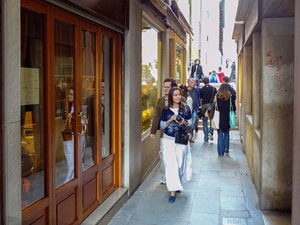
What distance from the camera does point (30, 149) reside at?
4.11m

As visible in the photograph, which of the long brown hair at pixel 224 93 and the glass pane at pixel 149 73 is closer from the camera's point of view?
the glass pane at pixel 149 73

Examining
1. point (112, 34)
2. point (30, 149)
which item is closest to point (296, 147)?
point (30, 149)

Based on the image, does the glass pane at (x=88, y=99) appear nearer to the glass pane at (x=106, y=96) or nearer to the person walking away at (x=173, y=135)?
the glass pane at (x=106, y=96)

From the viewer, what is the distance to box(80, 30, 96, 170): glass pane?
5.39 metres

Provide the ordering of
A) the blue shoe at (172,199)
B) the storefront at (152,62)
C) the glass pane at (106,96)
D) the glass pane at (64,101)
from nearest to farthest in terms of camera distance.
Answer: the glass pane at (64,101)
the glass pane at (106,96)
the blue shoe at (172,199)
the storefront at (152,62)

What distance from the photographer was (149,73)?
30.7ft

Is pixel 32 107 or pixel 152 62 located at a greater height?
pixel 152 62

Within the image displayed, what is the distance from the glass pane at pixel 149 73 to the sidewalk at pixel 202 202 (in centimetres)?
117

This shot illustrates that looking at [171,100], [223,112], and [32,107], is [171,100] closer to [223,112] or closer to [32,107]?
[32,107]

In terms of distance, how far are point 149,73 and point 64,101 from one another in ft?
15.3

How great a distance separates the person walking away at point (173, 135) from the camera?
6.83 meters

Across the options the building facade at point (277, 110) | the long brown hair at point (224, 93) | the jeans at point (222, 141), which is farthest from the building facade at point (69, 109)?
the long brown hair at point (224, 93)

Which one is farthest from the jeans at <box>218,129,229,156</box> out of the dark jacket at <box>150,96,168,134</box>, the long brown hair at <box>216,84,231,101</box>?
the dark jacket at <box>150,96,168,134</box>

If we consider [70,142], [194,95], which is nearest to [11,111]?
[70,142]
